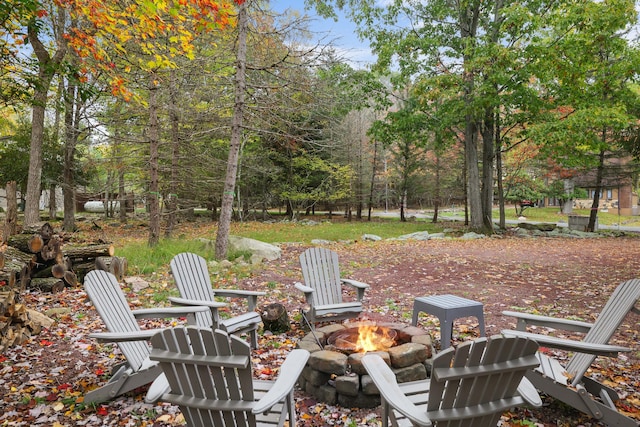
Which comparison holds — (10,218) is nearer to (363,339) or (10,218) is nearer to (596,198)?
(363,339)

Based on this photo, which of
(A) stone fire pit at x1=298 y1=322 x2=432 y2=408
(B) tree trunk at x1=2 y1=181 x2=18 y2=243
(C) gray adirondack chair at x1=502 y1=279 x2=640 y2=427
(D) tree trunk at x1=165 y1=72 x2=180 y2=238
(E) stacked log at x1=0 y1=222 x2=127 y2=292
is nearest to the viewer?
(C) gray adirondack chair at x1=502 y1=279 x2=640 y2=427

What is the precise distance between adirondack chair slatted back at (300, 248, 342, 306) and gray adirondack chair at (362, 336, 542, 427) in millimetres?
2484

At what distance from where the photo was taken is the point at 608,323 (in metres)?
2.79

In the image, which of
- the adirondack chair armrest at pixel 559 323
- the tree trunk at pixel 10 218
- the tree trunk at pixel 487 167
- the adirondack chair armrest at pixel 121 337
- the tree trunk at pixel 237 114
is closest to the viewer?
the adirondack chair armrest at pixel 121 337

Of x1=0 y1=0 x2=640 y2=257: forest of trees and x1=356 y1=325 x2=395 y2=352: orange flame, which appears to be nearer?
x1=356 y1=325 x2=395 y2=352: orange flame

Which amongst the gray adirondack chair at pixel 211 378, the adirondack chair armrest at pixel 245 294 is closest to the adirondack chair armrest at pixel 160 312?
the adirondack chair armrest at pixel 245 294

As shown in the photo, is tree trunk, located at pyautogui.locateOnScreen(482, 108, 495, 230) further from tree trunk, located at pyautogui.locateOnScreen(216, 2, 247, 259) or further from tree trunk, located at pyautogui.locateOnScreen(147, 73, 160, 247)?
tree trunk, located at pyautogui.locateOnScreen(147, 73, 160, 247)

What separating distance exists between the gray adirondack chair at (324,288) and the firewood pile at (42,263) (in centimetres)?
281

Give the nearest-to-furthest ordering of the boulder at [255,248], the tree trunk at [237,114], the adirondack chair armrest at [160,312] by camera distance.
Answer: the adirondack chair armrest at [160,312] → the tree trunk at [237,114] → the boulder at [255,248]

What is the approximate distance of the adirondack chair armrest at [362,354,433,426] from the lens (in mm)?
1748

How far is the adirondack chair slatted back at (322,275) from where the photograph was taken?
4.43m

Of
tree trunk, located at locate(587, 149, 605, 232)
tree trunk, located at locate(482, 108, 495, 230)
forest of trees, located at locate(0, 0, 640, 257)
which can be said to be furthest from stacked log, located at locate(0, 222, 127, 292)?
tree trunk, located at locate(587, 149, 605, 232)

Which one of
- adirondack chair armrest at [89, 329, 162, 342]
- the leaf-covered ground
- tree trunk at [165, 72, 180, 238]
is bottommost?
the leaf-covered ground

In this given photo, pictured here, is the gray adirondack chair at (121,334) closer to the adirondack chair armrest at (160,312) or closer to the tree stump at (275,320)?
the adirondack chair armrest at (160,312)
